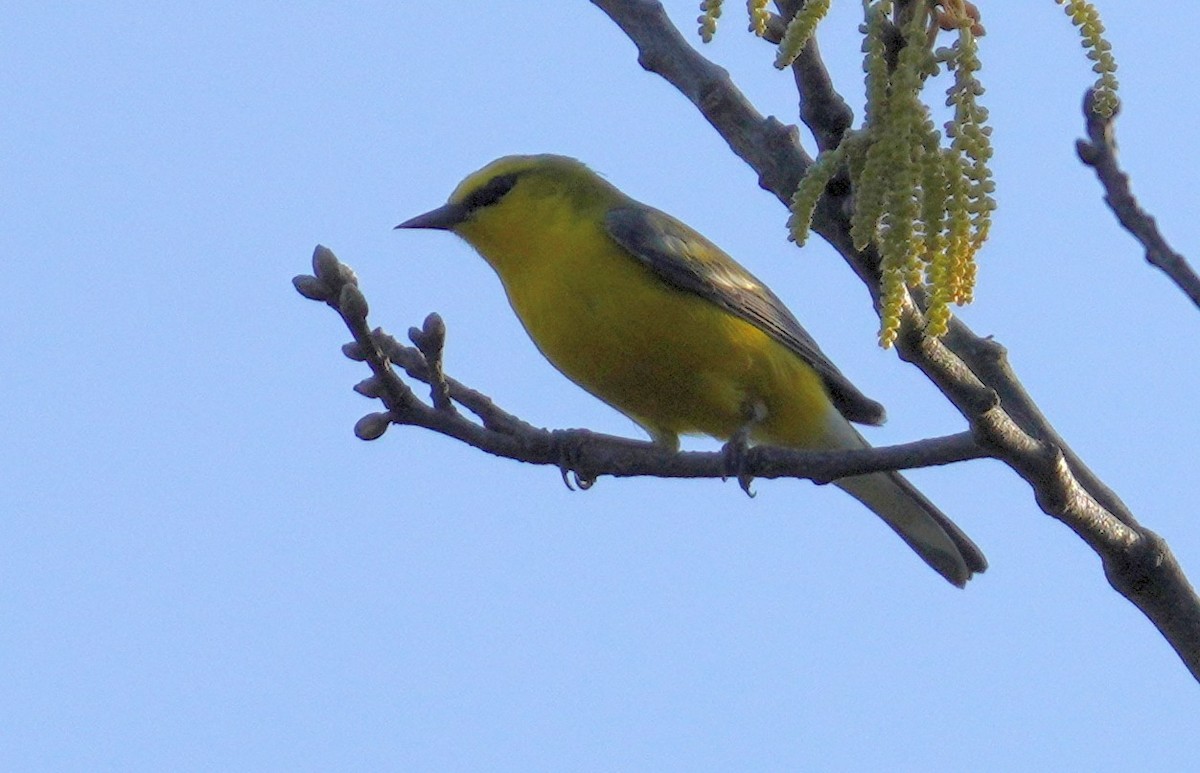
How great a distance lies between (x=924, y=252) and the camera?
247cm

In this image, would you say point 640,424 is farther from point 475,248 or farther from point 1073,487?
point 1073,487

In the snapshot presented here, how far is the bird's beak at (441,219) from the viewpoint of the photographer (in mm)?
6000

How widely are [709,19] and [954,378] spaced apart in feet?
3.09

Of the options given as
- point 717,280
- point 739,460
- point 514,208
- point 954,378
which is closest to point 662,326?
point 717,280

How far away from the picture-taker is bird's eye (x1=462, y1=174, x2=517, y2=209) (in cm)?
604

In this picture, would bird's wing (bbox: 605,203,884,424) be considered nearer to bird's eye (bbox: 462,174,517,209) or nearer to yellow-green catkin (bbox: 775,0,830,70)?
bird's eye (bbox: 462,174,517,209)

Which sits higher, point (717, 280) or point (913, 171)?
point (717, 280)

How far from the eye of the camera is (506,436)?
382 centimetres

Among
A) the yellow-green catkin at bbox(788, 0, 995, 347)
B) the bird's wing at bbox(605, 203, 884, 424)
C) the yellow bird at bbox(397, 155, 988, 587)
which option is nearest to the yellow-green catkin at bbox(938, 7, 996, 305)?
the yellow-green catkin at bbox(788, 0, 995, 347)

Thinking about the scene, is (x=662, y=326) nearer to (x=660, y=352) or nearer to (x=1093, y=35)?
(x=660, y=352)

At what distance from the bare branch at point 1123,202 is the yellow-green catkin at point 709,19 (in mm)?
606

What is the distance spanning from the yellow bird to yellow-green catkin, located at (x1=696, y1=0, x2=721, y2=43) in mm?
2749

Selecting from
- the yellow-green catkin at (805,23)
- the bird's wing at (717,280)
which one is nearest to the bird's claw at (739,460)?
the bird's wing at (717,280)

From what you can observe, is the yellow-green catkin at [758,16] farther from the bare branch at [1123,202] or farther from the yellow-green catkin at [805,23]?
the bare branch at [1123,202]
